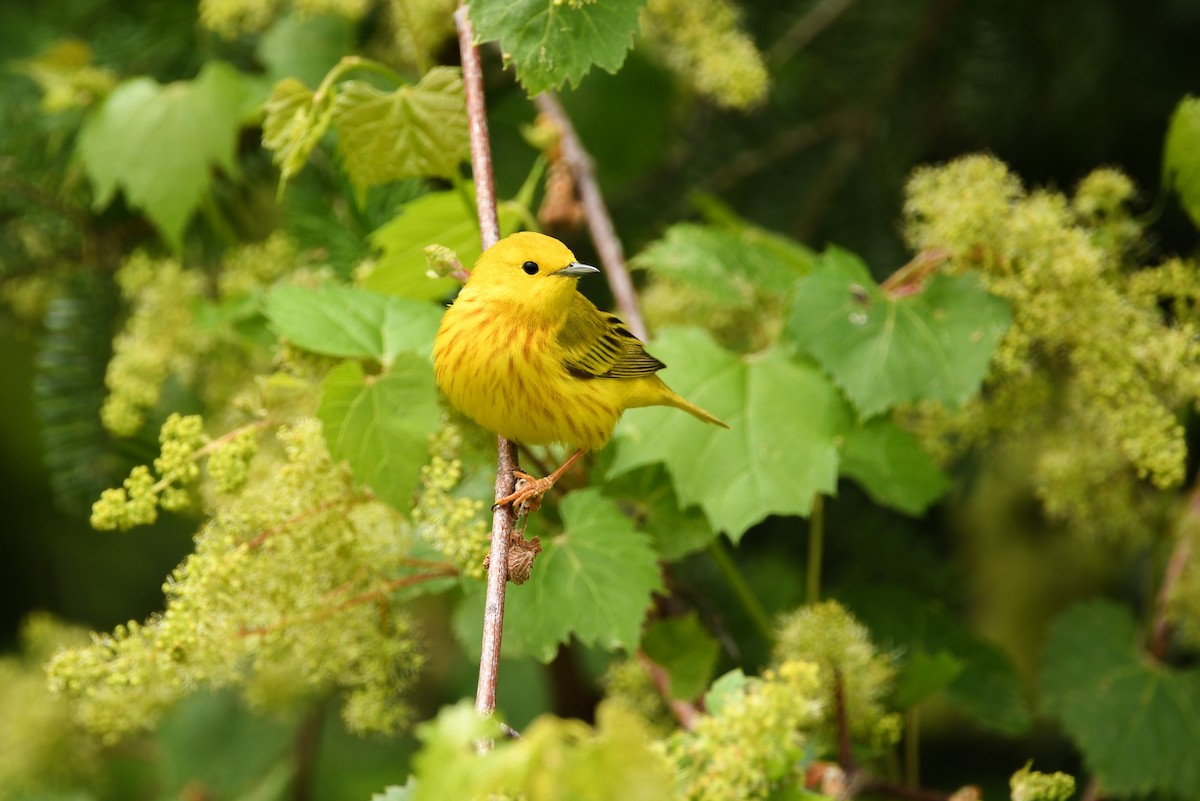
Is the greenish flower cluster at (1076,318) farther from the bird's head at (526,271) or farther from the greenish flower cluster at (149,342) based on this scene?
the greenish flower cluster at (149,342)

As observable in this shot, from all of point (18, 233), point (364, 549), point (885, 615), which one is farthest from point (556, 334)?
point (18, 233)

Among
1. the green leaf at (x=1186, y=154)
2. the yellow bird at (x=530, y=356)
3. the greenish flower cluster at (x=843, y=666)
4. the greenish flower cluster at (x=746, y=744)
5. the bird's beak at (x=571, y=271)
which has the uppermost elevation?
the green leaf at (x=1186, y=154)

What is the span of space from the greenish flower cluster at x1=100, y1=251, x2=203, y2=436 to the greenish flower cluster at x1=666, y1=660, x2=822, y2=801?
5.31 ft

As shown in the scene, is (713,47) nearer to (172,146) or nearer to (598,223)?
(598,223)

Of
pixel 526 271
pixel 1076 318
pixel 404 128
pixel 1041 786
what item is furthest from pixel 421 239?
pixel 1041 786

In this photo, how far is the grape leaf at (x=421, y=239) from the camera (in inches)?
91.0

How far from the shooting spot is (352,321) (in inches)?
82.3

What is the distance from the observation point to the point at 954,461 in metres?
3.09

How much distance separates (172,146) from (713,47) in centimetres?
128

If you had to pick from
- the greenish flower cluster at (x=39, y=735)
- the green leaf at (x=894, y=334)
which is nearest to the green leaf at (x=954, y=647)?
the green leaf at (x=894, y=334)

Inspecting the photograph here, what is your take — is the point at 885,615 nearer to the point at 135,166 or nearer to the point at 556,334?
the point at 556,334

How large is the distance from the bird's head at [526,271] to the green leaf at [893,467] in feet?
2.30

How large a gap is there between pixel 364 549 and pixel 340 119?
2.56 ft

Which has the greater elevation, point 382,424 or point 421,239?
point 421,239
